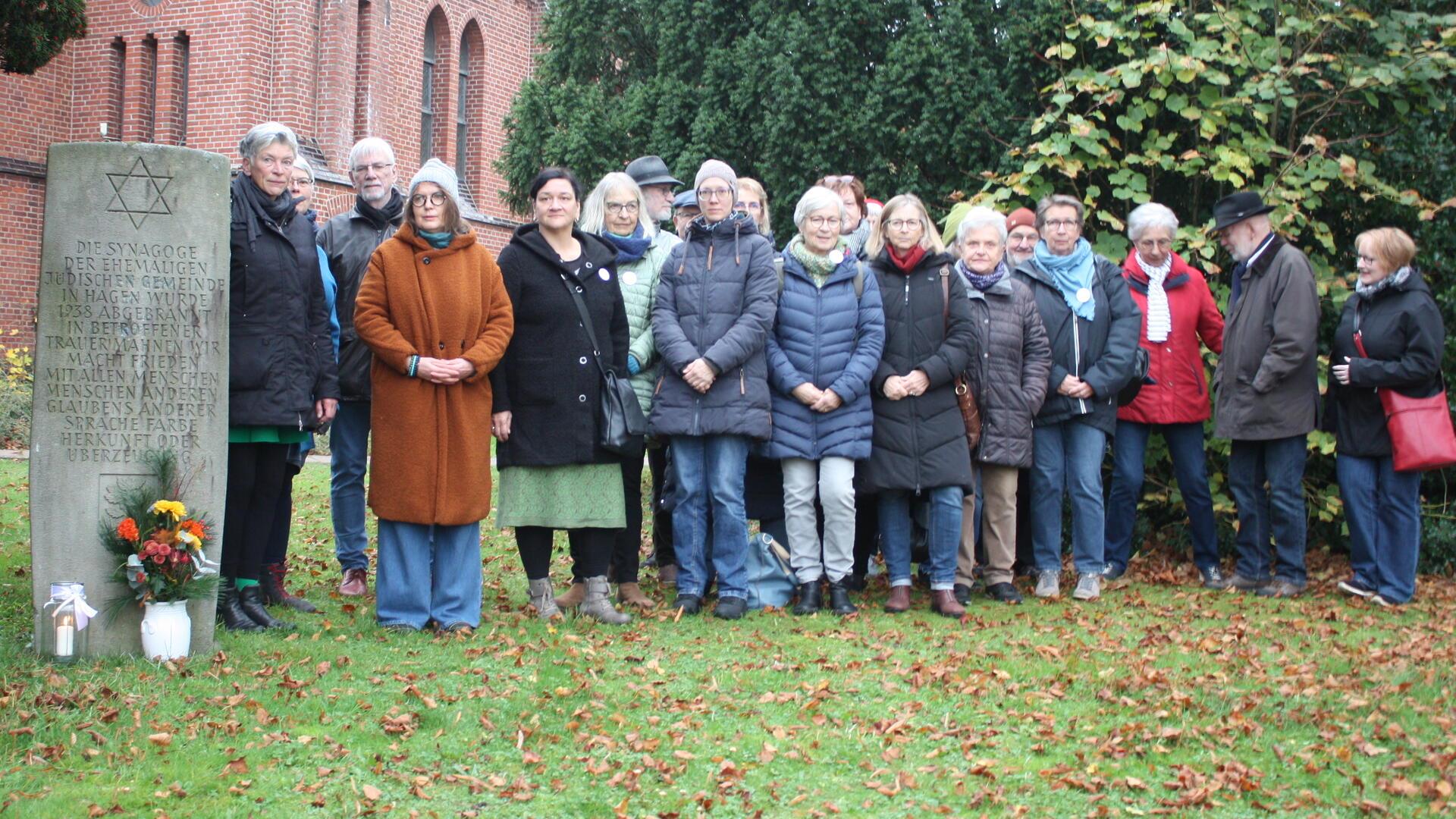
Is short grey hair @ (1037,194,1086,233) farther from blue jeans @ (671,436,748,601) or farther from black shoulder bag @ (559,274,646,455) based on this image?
black shoulder bag @ (559,274,646,455)

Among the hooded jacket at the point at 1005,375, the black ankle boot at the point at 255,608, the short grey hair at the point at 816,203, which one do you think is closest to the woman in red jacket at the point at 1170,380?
the hooded jacket at the point at 1005,375

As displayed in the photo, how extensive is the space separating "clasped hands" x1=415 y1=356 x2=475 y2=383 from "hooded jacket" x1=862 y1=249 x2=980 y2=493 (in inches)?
83.7

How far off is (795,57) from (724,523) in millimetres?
6097

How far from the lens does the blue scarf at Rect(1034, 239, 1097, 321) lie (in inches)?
309

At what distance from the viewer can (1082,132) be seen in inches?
360

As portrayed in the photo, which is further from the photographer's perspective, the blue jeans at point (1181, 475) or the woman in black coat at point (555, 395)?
the blue jeans at point (1181, 475)

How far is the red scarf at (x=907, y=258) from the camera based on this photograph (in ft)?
23.7

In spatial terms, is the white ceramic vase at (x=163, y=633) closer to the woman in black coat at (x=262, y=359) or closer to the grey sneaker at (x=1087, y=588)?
the woman in black coat at (x=262, y=359)

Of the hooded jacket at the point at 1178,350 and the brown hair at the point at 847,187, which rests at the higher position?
the brown hair at the point at 847,187

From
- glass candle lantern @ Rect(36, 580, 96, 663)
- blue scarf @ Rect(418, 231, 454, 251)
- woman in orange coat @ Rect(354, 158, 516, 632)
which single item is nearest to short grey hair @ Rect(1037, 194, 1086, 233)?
woman in orange coat @ Rect(354, 158, 516, 632)

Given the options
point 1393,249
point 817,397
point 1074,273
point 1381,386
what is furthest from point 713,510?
point 1393,249

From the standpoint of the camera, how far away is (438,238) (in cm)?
650

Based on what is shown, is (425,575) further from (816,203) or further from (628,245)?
(816,203)

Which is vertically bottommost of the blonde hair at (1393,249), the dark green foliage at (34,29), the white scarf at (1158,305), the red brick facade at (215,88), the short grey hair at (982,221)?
the white scarf at (1158,305)
